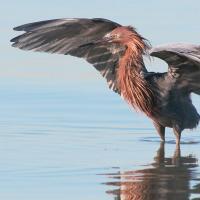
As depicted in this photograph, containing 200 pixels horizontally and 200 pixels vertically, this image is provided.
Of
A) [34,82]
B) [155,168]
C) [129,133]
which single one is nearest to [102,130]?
[129,133]

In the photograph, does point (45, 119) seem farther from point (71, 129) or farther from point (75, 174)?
point (75, 174)

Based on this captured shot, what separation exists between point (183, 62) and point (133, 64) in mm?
678

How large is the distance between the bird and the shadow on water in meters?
1.56

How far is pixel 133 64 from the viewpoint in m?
13.9

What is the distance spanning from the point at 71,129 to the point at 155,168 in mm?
3007

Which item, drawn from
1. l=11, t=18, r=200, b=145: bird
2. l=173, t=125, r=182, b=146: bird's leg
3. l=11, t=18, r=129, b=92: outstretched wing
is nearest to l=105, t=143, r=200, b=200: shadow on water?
l=173, t=125, r=182, b=146: bird's leg

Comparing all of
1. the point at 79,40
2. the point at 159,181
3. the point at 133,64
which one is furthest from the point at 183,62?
the point at 159,181

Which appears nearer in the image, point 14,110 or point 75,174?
point 75,174

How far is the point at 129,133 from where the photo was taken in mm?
14648

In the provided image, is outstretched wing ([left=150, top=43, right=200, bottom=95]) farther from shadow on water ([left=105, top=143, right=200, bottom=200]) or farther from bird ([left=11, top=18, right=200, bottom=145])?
shadow on water ([left=105, top=143, right=200, bottom=200])

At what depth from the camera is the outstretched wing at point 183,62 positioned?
12.3 m

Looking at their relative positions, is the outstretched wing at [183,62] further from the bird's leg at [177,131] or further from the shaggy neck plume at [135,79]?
the bird's leg at [177,131]

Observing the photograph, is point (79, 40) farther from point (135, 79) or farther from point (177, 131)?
point (177, 131)

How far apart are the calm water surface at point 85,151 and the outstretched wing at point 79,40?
92 centimetres
